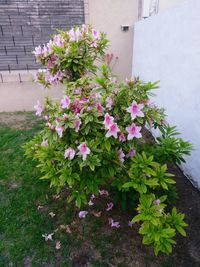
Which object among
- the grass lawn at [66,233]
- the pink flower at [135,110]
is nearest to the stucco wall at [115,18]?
the grass lawn at [66,233]

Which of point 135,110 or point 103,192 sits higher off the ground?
point 135,110

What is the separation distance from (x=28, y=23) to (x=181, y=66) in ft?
11.6

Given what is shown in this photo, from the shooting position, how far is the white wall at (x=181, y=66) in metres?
2.38

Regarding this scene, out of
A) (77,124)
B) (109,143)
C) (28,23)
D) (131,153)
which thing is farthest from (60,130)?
(28,23)

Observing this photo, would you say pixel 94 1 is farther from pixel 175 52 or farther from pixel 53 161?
pixel 53 161

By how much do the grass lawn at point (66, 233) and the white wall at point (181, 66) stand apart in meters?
0.65

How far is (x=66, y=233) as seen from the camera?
2.09m

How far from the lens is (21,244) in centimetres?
199

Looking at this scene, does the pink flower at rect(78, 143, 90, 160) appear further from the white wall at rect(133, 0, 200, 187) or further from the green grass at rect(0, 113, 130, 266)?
the white wall at rect(133, 0, 200, 187)

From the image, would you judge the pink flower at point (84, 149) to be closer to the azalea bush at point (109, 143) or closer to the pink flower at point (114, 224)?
the azalea bush at point (109, 143)

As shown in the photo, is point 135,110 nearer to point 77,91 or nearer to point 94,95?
point 94,95

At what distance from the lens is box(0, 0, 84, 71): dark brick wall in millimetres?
4543

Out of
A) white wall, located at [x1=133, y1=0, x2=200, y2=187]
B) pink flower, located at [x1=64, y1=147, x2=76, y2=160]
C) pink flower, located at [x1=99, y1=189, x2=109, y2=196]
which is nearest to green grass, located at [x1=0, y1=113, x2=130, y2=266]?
pink flower, located at [x1=99, y1=189, x2=109, y2=196]

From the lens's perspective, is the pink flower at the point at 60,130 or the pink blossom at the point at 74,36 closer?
the pink flower at the point at 60,130
